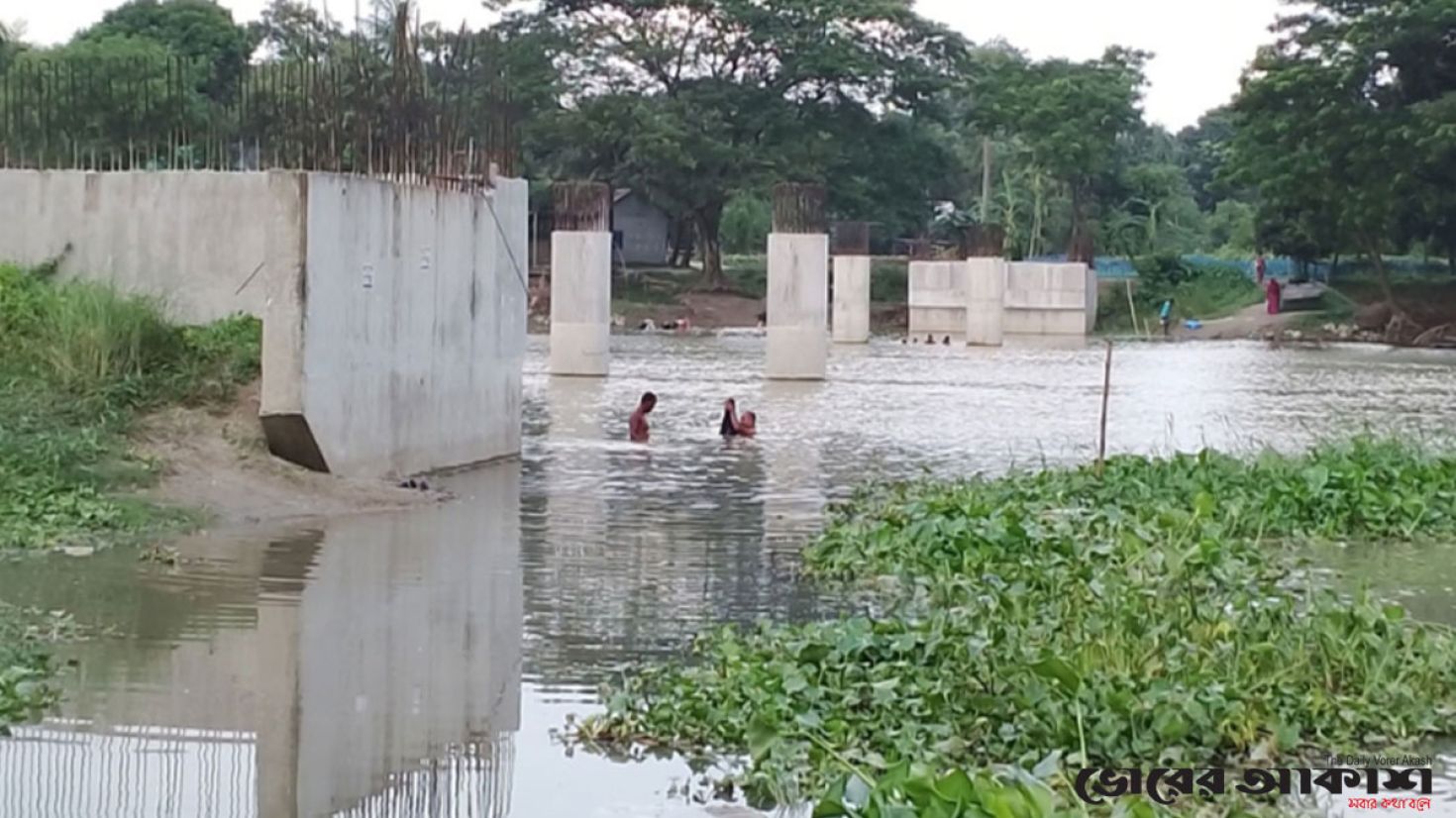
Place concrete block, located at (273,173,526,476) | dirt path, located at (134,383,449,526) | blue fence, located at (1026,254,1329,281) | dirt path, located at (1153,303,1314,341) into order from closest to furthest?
dirt path, located at (134,383,449,526)
concrete block, located at (273,173,526,476)
dirt path, located at (1153,303,1314,341)
blue fence, located at (1026,254,1329,281)

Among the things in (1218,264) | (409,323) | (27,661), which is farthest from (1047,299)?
(27,661)

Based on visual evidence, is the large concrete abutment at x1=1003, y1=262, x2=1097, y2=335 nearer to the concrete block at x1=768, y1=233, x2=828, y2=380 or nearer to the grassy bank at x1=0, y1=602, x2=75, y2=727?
the concrete block at x1=768, y1=233, x2=828, y2=380

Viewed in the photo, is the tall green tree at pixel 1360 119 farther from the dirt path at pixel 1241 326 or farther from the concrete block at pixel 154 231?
the concrete block at pixel 154 231

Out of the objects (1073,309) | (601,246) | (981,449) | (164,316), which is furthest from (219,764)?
(1073,309)

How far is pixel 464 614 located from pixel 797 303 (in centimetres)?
2395

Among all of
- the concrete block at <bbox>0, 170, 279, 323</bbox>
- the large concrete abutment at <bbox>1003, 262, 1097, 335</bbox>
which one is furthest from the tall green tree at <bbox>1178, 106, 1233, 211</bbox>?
the concrete block at <bbox>0, 170, 279, 323</bbox>

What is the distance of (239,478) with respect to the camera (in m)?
15.2

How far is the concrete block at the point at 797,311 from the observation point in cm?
3497

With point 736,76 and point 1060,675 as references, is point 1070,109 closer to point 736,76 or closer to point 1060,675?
point 736,76

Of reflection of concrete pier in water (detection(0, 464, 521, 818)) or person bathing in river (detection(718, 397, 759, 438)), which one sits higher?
person bathing in river (detection(718, 397, 759, 438))

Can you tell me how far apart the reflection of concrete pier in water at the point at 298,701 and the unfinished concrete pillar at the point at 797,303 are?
2186 centimetres

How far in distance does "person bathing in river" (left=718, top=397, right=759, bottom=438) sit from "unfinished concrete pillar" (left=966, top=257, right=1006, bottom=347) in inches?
1143

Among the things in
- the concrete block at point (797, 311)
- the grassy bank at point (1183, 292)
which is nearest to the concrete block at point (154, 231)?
the concrete block at point (797, 311)

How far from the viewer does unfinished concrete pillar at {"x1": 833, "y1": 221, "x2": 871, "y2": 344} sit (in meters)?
51.9
